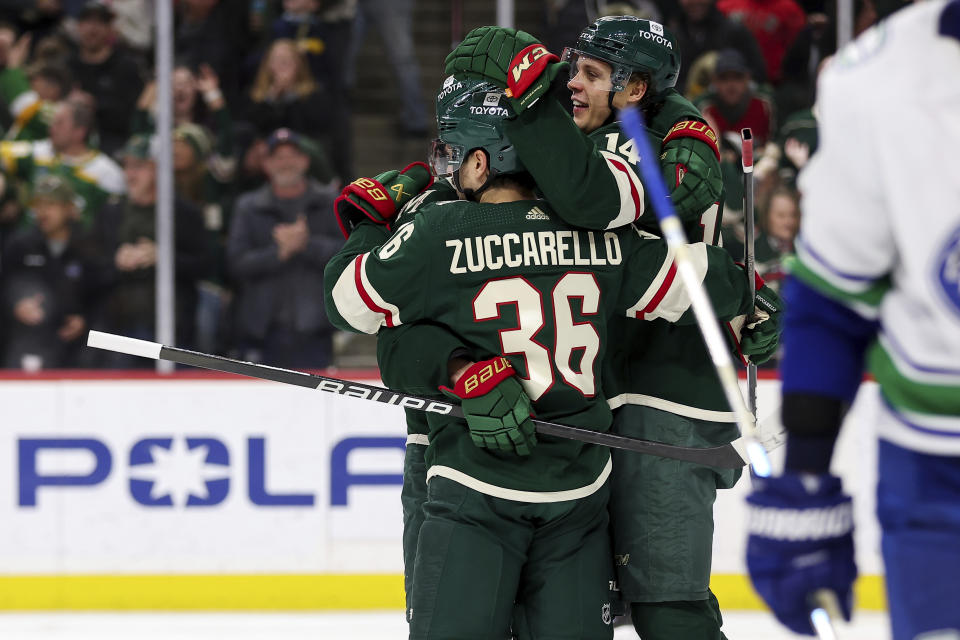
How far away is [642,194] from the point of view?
2.27 metres

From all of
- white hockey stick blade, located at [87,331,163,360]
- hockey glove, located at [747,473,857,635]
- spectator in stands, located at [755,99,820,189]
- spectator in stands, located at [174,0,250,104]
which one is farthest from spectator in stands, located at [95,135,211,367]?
hockey glove, located at [747,473,857,635]

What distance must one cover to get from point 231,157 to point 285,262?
1.45 ft

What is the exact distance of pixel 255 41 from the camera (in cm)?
496

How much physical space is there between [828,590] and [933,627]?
0.38ft

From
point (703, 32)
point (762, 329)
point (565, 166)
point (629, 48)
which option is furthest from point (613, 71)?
point (703, 32)

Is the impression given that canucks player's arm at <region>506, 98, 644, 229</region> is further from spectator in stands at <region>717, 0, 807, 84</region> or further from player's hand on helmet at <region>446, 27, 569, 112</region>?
spectator in stands at <region>717, 0, 807, 84</region>

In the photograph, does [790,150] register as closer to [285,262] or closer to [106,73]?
[285,262]

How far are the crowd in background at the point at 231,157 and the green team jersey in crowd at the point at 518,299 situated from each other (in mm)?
2272

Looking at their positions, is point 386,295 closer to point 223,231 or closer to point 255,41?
point 223,231

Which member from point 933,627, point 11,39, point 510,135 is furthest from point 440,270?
point 11,39

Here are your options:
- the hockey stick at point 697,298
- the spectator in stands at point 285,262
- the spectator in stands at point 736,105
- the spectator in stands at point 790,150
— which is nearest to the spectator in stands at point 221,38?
the spectator in stands at point 285,262

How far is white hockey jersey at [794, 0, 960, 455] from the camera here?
129cm

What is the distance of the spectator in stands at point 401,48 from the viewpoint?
5098 millimetres

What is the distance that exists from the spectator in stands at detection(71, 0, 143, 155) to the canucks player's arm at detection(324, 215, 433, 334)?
2723mm
